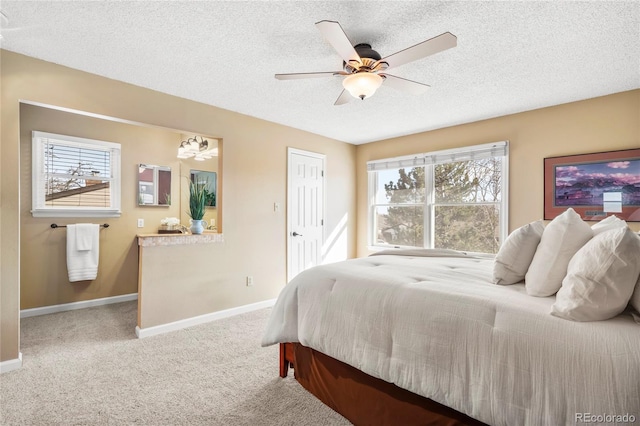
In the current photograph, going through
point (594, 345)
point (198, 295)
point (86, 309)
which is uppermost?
point (594, 345)

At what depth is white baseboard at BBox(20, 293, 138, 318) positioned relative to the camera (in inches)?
139

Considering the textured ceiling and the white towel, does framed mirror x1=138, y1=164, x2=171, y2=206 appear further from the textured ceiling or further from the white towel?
the textured ceiling

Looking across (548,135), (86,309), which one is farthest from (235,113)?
(548,135)

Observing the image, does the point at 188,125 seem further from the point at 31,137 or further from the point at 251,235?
the point at 31,137

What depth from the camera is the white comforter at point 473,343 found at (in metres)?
1.02

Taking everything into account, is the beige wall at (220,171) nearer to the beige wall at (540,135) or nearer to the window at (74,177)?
the window at (74,177)

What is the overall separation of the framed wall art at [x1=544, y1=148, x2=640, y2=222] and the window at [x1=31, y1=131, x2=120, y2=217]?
5.39m

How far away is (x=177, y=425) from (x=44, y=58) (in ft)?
9.63

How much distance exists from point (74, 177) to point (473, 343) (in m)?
4.59

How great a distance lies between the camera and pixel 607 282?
110cm

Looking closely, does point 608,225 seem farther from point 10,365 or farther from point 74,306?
point 74,306

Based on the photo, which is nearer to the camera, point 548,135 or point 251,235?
point 548,135

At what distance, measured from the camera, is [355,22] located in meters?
1.98

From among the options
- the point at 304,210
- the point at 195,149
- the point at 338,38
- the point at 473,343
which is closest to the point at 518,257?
the point at 473,343
